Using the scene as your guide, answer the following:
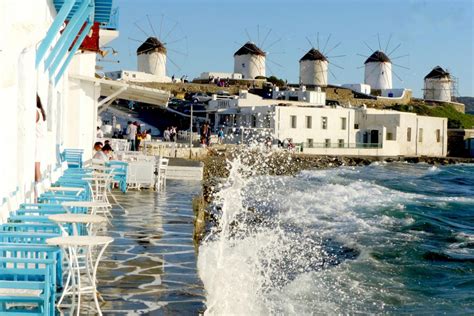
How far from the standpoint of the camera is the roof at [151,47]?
83.4 meters

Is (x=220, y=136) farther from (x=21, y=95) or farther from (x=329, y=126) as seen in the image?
(x=21, y=95)

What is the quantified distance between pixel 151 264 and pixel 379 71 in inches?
3424

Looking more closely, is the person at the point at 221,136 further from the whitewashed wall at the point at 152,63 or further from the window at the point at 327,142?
the whitewashed wall at the point at 152,63

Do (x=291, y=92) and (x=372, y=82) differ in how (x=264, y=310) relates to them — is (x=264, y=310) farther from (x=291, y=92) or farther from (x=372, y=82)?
(x=372, y=82)

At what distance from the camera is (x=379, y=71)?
9169cm

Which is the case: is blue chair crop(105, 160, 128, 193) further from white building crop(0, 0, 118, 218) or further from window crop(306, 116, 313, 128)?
window crop(306, 116, 313, 128)

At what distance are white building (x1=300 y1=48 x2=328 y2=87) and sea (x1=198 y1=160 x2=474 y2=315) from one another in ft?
201

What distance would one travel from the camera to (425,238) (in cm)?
1573

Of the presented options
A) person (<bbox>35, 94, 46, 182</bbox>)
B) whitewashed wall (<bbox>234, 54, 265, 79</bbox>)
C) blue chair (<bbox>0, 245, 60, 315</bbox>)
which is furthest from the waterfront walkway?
whitewashed wall (<bbox>234, 54, 265, 79</bbox>)

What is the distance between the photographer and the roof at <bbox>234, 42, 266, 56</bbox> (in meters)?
87.1

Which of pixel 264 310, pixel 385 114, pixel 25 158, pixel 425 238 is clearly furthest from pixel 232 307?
pixel 385 114

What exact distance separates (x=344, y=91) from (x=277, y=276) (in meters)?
70.4

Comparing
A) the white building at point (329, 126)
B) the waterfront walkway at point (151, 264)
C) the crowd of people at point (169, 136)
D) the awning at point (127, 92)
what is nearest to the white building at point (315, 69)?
the white building at point (329, 126)

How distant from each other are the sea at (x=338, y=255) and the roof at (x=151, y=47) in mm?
60989
